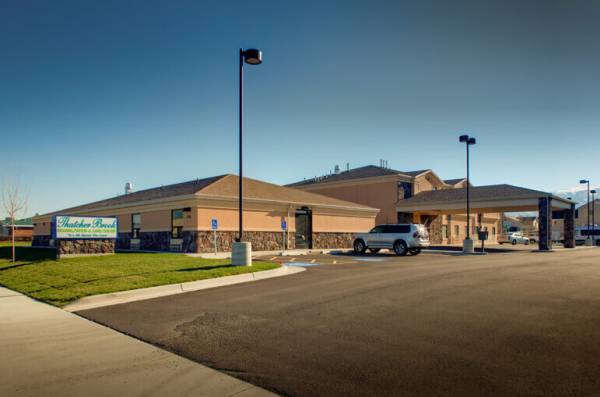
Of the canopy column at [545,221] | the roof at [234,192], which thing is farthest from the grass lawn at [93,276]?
the canopy column at [545,221]

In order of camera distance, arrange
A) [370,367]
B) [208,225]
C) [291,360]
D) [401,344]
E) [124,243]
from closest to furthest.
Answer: [370,367] < [291,360] < [401,344] < [208,225] < [124,243]

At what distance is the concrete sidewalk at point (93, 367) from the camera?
14.7ft

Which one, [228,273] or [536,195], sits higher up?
[536,195]

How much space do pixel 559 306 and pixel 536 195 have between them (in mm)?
29232

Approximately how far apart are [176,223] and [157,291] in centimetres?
1565

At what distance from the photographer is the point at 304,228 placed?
101ft

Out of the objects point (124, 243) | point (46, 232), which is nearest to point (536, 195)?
point (124, 243)

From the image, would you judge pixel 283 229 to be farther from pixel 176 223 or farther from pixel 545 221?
pixel 545 221

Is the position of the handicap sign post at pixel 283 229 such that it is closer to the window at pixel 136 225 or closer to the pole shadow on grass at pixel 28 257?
the window at pixel 136 225

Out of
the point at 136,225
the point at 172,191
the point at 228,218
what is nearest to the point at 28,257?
the point at 136,225

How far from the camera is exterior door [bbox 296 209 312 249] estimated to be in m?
30.2

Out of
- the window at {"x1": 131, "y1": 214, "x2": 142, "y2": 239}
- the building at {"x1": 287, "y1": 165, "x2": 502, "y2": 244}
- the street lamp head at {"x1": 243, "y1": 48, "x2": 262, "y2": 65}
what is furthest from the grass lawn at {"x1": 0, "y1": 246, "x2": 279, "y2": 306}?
the building at {"x1": 287, "y1": 165, "x2": 502, "y2": 244}

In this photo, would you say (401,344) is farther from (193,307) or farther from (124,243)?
(124,243)

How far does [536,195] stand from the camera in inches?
1329
